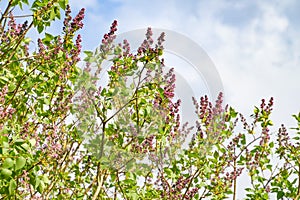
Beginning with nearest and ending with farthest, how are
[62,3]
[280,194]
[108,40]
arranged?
[62,3] → [108,40] → [280,194]

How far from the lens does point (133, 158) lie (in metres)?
3.55

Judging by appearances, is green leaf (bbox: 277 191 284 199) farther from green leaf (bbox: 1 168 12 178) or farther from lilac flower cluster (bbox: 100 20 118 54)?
green leaf (bbox: 1 168 12 178)

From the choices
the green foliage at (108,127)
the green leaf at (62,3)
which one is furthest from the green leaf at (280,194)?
the green leaf at (62,3)

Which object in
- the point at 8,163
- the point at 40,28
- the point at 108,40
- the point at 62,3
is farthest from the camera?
the point at 108,40

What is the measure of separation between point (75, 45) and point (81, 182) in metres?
1.62

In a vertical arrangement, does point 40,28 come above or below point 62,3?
below

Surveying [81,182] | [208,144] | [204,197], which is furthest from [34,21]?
[204,197]

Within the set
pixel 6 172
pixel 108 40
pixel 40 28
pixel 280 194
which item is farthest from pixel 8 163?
pixel 280 194

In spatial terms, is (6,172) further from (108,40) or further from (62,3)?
(108,40)

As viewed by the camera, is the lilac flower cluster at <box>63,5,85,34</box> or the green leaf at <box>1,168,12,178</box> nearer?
the green leaf at <box>1,168,12,178</box>

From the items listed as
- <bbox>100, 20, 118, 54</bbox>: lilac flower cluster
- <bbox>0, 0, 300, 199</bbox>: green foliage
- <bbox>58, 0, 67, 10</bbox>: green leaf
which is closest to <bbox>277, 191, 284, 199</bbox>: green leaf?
<bbox>0, 0, 300, 199</bbox>: green foliage

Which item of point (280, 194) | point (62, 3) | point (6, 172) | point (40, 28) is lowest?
point (6, 172)

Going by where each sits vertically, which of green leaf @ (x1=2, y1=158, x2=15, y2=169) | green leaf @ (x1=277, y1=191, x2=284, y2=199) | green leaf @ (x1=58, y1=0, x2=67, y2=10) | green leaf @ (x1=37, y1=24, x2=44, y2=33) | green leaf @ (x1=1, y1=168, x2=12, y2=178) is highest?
green leaf @ (x1=58, y1=0, x2=67, y2=10)

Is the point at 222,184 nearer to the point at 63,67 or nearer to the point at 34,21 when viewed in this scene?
the point at 63,67
